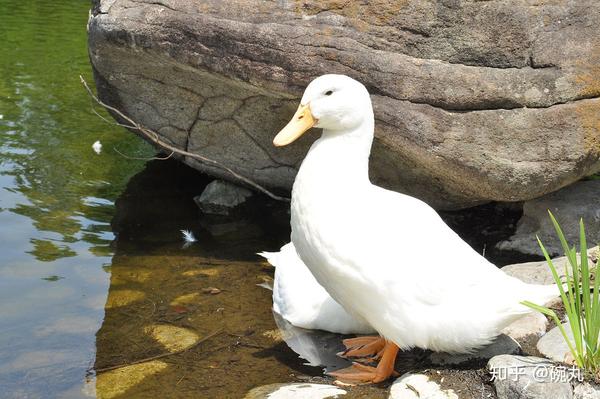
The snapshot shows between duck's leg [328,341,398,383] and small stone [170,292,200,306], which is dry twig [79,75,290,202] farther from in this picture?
duck's leg [328,341,398,383]

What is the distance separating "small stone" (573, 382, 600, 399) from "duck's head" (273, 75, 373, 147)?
141 cm

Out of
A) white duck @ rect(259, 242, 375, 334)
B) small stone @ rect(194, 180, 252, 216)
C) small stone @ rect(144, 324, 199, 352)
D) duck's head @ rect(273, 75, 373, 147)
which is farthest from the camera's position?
small stone @ rect(194, 180, 252, 216)

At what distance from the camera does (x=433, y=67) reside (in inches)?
179

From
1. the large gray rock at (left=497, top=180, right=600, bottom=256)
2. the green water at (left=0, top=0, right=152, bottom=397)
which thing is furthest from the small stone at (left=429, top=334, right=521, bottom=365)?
the green water at (left=0, top=0, right=152, bottom=397)

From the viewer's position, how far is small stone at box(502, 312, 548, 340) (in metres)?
3.81

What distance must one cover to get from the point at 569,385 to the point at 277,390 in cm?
120

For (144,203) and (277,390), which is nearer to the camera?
(277,390)

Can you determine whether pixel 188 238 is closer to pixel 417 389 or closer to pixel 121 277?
pixel 121 277

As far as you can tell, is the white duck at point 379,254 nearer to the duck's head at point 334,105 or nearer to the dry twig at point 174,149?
the duck's head at point 334,105

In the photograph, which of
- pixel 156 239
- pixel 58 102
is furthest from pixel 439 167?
pixel 58 102

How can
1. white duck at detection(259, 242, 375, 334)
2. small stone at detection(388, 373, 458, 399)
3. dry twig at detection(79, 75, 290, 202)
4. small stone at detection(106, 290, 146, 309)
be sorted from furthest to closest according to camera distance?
dry twig at detection(79, 75, 290, 202), small stone at detection(106, 290, 146, 309), white duck at detection(259, 242, 375, 334), small stone at detection(388, 373, 458, 399)

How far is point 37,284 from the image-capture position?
475cm

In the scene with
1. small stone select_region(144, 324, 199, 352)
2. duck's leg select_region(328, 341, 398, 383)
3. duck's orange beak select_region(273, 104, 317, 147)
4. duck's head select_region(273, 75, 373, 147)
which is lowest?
small stone select_region(144, 324, 199, 352)

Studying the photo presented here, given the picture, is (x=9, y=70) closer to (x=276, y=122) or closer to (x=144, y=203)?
(x=144, y=203)
